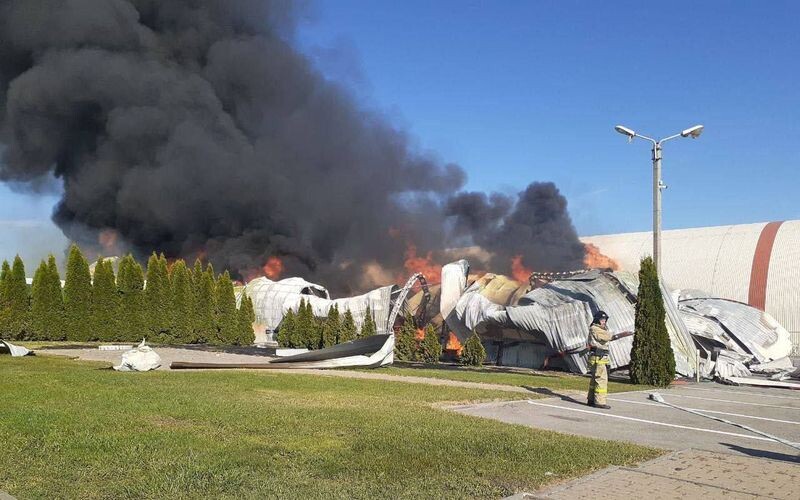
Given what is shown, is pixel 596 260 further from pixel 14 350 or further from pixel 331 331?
pixel 14 350

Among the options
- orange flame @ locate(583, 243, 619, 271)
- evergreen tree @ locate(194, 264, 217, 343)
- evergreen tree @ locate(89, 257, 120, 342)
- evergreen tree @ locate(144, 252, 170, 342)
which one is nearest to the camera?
evergreen tree @ locate(89, 257, 120, 342)

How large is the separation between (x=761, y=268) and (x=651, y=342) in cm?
1967

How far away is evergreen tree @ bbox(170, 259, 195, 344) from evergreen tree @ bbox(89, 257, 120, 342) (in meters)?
2.22

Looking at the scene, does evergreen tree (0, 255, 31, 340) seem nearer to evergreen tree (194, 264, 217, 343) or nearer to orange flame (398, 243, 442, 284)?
evergreen tree (194, 264, 217, 343)

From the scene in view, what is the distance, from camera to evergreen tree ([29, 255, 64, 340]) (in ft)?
87.1

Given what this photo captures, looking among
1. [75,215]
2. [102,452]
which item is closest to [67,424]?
[102,452]

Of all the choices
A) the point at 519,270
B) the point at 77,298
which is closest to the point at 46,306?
the point at 77,298

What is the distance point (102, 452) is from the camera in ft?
16.4

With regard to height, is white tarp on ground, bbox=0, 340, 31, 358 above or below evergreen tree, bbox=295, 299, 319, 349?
below

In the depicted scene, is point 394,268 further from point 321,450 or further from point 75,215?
point 321,450

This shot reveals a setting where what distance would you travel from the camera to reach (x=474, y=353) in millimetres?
20344

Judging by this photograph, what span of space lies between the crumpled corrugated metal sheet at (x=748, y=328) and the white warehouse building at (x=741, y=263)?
21.9ft

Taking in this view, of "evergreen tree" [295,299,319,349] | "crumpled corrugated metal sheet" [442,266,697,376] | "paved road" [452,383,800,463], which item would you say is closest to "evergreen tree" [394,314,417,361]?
"crumpled corrugated metal sheet" [442,266,697,376]

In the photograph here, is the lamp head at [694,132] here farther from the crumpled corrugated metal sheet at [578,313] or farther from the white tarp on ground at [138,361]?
the white tarp on ground at [138,361]
